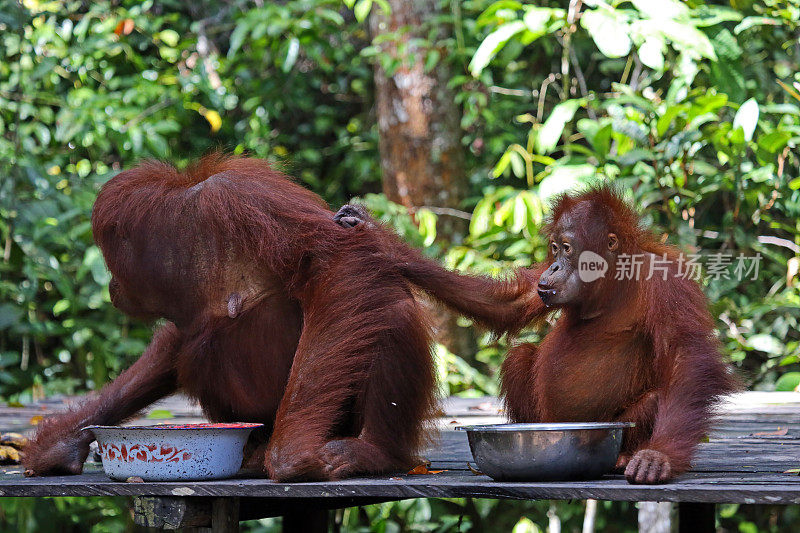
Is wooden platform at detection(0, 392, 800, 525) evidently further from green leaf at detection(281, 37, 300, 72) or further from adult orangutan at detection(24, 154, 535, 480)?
green leaf at detection(281, 37, 300, 72)

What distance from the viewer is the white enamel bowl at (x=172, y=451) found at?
89.0 inches

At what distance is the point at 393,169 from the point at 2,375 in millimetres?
2472

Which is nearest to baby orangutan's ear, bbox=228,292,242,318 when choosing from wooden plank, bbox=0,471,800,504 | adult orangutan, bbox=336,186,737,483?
adult orangutan, bbox=336,186,737,483

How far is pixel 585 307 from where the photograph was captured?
8.51ft

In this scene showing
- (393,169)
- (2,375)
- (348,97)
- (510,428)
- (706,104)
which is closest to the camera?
(510,428)

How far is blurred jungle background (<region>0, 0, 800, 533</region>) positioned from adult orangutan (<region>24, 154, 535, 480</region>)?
514 millimetres

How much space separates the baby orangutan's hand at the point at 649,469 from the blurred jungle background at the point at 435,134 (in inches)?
39.4

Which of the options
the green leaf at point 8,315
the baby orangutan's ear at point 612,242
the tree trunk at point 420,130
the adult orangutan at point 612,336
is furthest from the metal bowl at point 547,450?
the green leaf at point 8,315

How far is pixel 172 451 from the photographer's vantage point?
89.0 inches

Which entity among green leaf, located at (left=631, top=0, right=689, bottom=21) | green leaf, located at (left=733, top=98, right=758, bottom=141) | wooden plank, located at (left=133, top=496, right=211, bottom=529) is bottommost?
wooden plank, located at (left=133, top=496, right=211, bottom=529)

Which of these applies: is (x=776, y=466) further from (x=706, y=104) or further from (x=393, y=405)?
(x=706, y=104)

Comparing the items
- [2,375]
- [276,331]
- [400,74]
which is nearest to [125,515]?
[2,375]

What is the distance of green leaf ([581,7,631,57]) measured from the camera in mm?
3932

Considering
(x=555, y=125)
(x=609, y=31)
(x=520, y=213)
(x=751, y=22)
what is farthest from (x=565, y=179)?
(x=751, y=22)
